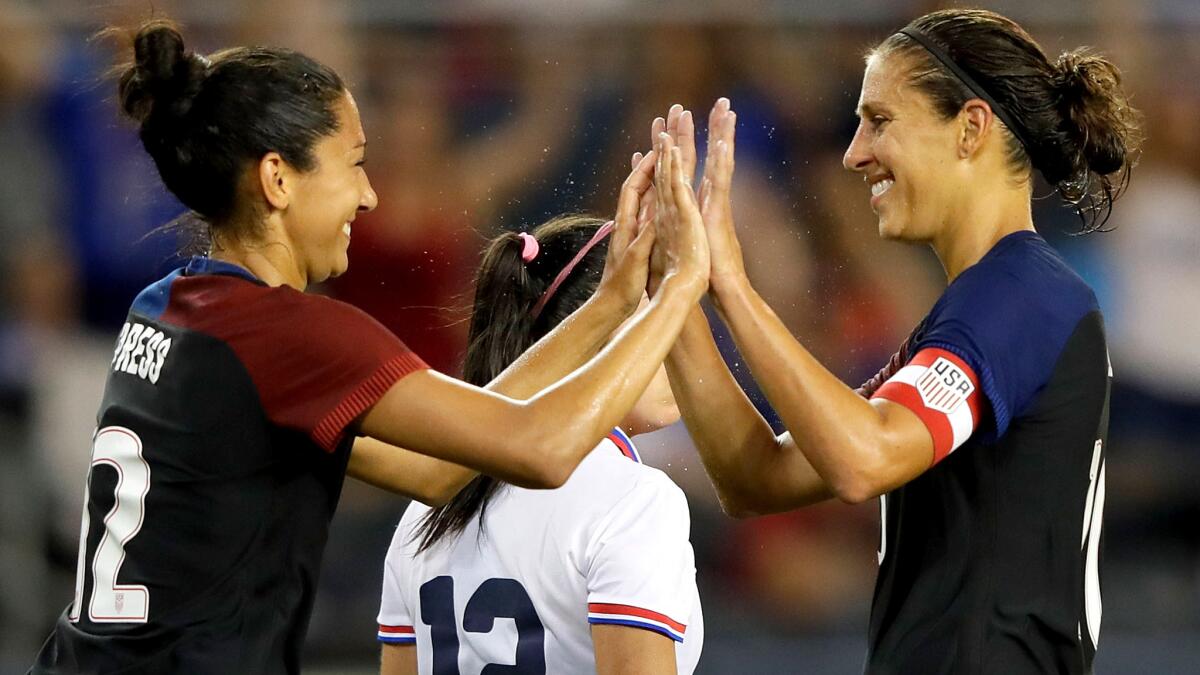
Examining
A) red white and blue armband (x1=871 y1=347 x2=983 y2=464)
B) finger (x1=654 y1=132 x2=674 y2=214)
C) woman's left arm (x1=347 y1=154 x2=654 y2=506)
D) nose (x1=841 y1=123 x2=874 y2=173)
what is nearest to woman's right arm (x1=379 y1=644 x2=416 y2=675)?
woman's left arm (x1=347 y1=154 x2=654 y2=506)

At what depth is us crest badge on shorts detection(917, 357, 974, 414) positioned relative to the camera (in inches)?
95.7

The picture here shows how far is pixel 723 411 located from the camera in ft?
9.49

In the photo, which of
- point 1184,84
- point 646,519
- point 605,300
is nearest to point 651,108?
point 1184,84

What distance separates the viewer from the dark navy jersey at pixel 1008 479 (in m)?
2.47

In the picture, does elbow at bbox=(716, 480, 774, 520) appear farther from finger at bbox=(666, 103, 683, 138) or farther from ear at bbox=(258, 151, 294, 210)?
ear at bbox=(258, 151, 294, 210)

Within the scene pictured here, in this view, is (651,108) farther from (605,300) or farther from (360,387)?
(360,387)

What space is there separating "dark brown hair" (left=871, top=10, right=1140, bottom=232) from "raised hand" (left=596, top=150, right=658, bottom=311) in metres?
0.52

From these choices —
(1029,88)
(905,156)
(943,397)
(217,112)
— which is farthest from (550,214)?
(943,397)

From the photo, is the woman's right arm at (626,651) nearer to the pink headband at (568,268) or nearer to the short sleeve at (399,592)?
the short sleeve at (399,592)

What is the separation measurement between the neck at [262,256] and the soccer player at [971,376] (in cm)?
70

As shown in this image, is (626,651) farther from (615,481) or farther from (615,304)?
(615,304)

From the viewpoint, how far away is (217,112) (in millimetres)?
2441

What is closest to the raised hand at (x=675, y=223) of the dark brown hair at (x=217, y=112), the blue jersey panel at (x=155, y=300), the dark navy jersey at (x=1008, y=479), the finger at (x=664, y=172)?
the finger at (x=664, y=172)

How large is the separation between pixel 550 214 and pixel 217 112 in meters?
2.73
